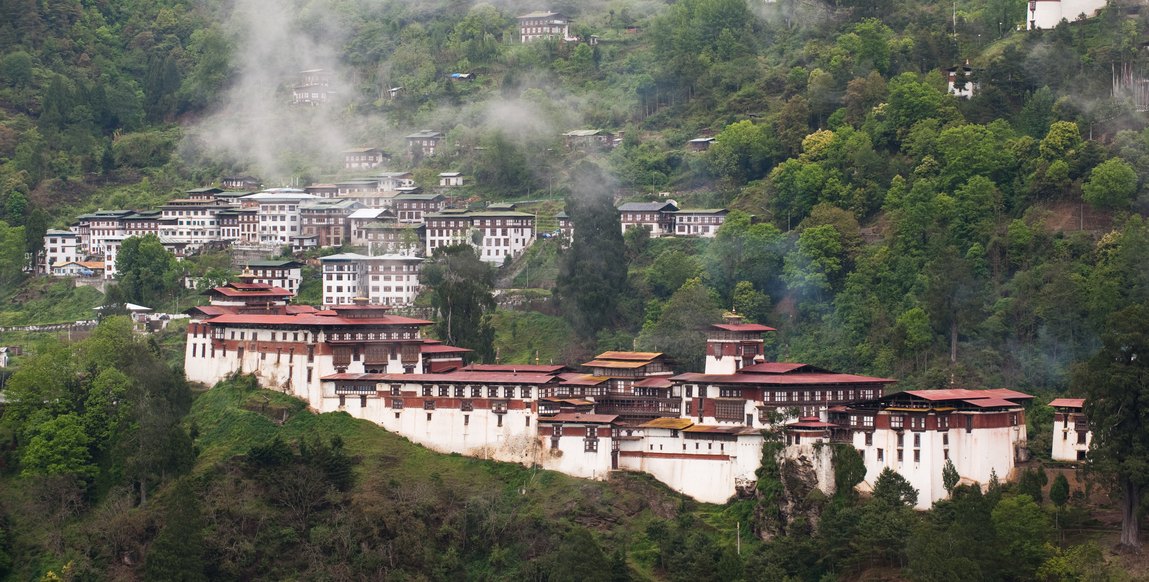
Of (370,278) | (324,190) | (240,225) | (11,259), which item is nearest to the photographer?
(370,278)

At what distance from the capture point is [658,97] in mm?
143375

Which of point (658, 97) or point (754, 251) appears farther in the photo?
point (658, 97)

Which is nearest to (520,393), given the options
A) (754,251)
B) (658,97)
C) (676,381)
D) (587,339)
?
(676,381)

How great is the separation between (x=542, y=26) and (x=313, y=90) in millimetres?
19592

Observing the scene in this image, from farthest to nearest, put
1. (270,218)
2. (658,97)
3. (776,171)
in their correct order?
(658,97), (270,218), (776,171)

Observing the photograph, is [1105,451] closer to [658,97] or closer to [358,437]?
[358,437]

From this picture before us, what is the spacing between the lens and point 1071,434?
274 feet

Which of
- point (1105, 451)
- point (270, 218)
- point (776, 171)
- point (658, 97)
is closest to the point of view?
point (1105, 451)

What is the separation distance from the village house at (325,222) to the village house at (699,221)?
22329mm

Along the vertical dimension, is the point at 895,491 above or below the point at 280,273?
below

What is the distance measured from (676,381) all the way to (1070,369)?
18.7 metres

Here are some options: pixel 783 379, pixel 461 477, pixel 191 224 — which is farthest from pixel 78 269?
pixel 783 379

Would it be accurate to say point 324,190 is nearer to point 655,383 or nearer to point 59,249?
point 59,249

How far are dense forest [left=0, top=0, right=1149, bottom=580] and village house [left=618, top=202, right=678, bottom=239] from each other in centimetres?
186
